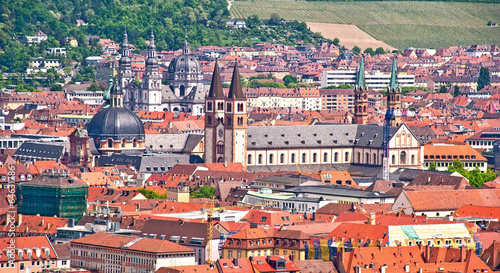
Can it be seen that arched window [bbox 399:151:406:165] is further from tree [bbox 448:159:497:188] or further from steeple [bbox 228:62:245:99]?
steeple [bbox 228:62:245:99]

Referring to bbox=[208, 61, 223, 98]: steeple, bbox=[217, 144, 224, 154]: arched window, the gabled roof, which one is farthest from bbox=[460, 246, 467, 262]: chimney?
bbox=[208, 61, 223, 98]: steeple

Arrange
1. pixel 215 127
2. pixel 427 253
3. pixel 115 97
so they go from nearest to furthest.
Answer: pixel 427 253, pixel 215 127, pixel 115 97

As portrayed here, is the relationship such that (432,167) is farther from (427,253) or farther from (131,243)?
(131,243)

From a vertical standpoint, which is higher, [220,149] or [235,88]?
[235,88]

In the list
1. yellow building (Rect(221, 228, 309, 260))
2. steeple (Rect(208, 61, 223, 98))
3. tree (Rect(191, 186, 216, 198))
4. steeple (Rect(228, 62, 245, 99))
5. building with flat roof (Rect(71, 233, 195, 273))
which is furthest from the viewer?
steeple (Rect(208, 61, 223, 98))

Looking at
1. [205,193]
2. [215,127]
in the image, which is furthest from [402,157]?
[205,193]

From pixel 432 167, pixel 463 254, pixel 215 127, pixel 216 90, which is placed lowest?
pixel 432 167

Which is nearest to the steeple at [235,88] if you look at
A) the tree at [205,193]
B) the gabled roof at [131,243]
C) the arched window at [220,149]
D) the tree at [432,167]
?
the arched window at [220,149]

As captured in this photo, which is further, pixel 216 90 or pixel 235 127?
pixel 216 90

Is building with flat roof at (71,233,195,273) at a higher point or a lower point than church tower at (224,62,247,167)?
lower
